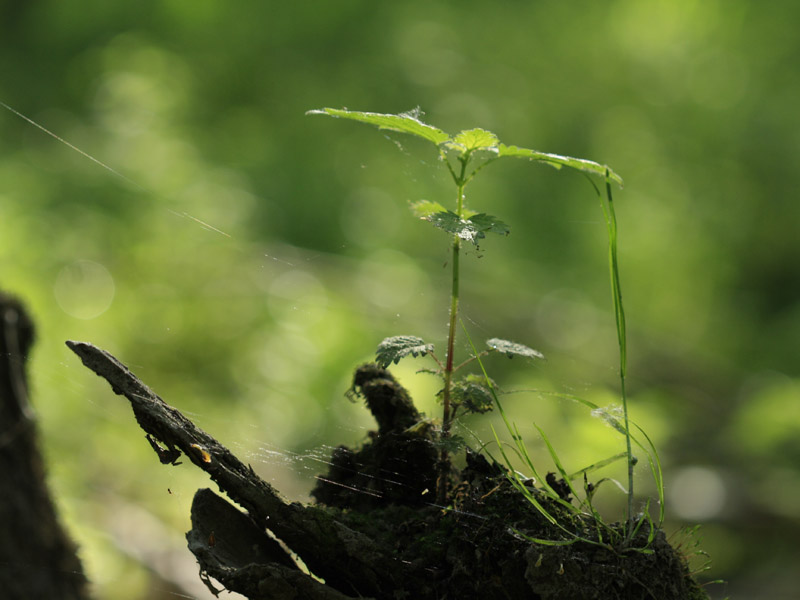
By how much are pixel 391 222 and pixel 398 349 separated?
349cm

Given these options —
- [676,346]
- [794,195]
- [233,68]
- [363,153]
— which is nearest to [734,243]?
[794,195]

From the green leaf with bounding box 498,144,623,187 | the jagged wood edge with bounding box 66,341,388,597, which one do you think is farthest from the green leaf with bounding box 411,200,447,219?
the jagged wood edge with bounding box 66,341,388,597

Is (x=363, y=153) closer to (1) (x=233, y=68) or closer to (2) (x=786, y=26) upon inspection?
(1) (x=233, y=68)

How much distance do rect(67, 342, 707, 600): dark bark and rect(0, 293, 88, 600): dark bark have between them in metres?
0.27

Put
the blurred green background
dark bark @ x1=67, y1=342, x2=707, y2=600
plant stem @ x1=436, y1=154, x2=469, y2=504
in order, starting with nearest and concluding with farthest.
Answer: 1. dark bark @ x1=67, y1=342, x2=707, y2=600
2. plant stem @ x1=436, y1=154, x2=469, y2=504
3. the blurred green background

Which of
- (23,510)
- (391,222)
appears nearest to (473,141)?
(23,510)

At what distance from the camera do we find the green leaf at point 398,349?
0.76 meters

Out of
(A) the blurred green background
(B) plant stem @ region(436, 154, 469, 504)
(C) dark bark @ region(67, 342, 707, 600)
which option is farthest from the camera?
(A) the blurred green background

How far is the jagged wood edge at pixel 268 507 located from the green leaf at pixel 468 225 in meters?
0.34

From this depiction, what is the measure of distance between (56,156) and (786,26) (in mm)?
5474

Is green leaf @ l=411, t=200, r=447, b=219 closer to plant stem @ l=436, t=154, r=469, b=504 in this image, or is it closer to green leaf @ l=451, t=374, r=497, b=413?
plant stem @ l=436, t=154, r=469, b=504

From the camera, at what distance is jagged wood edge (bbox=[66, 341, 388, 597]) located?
719 millimetres

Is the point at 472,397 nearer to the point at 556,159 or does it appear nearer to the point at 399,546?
the point at 399,546

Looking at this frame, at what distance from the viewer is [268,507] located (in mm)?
738
